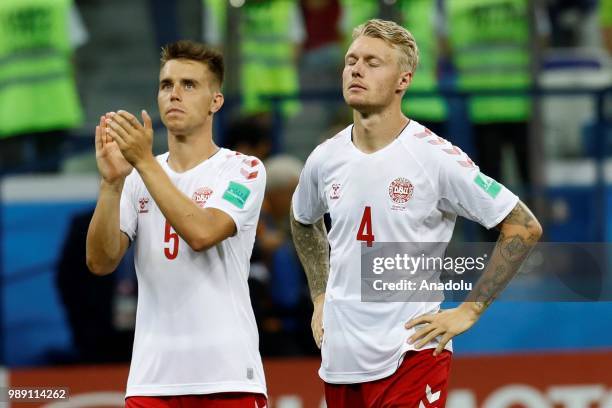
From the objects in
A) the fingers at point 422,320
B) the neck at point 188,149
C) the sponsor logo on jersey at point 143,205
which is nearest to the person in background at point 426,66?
the neck at point 188,149

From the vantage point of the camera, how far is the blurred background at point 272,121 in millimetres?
8180

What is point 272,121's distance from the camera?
8531mm

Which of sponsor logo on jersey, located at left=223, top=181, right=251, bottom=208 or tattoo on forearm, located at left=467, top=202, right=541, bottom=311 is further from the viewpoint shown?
sponsor logo on jersey, located at left=223, top=181, right=251, bottom=208

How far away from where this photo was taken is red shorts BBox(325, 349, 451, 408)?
4.81 m

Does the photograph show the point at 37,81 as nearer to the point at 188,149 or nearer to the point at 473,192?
the point at 188,149

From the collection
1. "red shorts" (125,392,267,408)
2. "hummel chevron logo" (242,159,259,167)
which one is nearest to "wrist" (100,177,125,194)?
"hummel chevron logo" (242,159,259,167)

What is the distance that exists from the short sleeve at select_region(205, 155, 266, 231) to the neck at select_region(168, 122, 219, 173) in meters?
0.11

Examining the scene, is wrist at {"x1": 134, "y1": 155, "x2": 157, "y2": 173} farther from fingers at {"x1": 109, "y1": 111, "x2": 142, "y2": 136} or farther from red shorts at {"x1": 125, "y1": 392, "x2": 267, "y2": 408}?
red shorts at {"x1": 125, "y1": 392, "x2": 267, "y2": 408}

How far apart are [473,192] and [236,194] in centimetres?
86

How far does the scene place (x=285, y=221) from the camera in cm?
825

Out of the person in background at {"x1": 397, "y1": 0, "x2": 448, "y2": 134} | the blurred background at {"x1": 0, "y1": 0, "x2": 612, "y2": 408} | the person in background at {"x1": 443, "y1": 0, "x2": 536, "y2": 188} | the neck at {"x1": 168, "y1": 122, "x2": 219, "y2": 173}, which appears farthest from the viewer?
the person in background at {"x1": 443, "y1": 0, "x2": 536, "y2": 188}

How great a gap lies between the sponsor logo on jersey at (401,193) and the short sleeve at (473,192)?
12cm

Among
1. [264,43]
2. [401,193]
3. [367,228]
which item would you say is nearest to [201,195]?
[367,228]

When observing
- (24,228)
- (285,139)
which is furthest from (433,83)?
(24,228)
